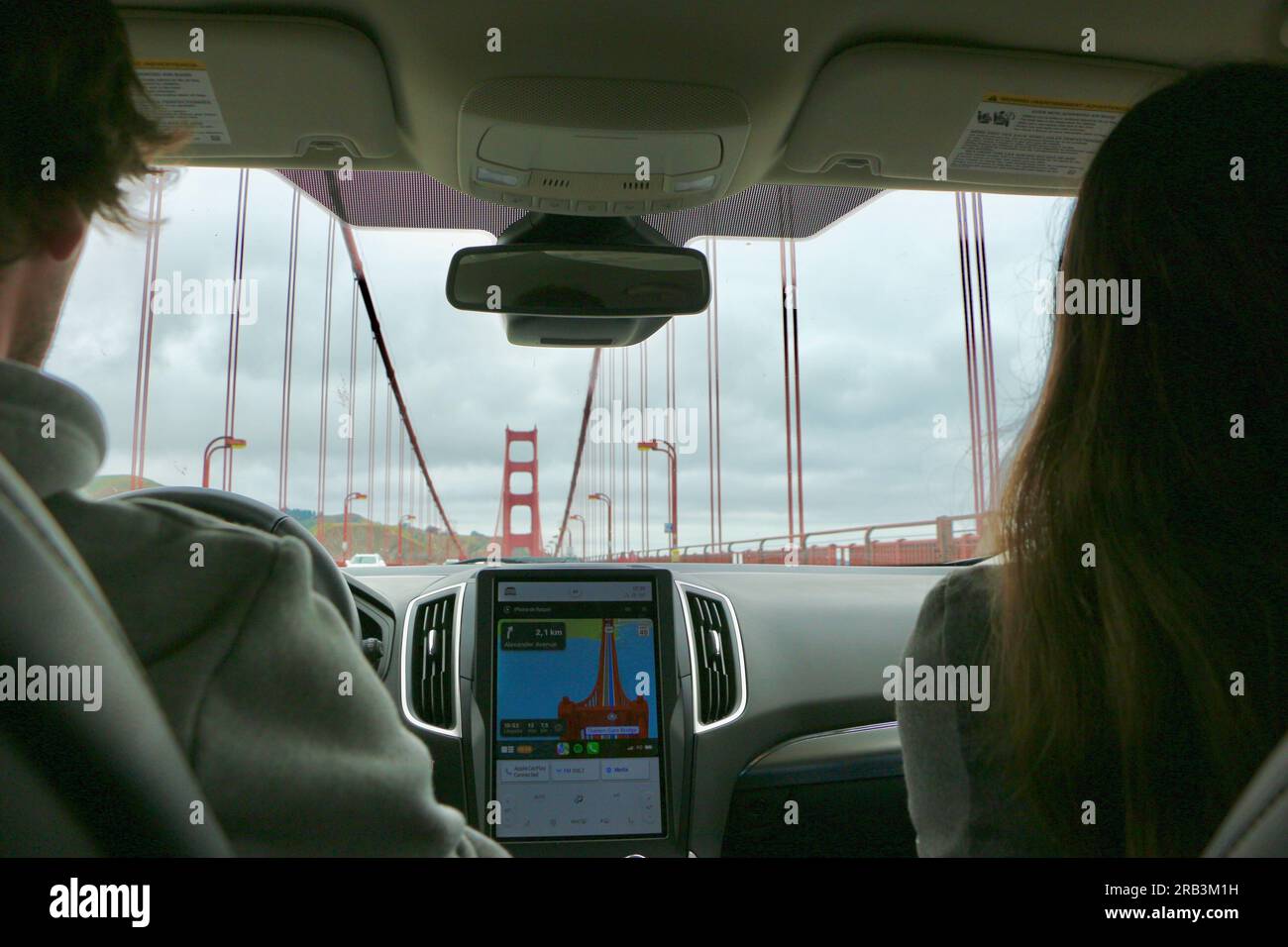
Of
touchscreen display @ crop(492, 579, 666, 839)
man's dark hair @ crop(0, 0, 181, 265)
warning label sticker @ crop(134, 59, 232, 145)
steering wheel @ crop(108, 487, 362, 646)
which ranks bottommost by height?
touchscreen display @ crop(492, 579, 666, 839)

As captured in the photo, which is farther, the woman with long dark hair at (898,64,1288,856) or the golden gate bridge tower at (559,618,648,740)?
the golden gate bridge tower at (559,618,648,740)

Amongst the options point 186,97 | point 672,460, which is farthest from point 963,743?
point 672,460

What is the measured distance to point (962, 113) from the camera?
1.73 m

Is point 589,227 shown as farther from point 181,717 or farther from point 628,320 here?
point 181,717

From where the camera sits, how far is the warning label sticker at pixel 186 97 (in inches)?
61.1

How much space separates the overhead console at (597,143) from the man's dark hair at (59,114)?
2.52ft

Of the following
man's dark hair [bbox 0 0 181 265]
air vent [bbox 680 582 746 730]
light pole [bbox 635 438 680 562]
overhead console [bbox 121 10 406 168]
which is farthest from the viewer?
light pole [bbox 635 438 680 562]

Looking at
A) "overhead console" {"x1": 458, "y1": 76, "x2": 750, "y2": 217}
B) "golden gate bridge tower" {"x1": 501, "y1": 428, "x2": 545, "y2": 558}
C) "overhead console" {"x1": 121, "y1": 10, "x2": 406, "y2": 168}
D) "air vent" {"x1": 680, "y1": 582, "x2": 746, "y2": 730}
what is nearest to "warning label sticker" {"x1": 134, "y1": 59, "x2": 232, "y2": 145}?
"overhead console" {"x1": 121, "y1": 10, "x2": 406, "y2": 168}

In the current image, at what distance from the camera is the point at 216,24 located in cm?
150

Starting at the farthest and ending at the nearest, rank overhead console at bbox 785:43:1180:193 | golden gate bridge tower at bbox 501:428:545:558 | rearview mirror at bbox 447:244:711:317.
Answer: golden gate bridge tower at bbox 501:428:545:558 < rearview mirror at bbox 447:244:711:317 < overhead console at bbox 785:43:1180:193

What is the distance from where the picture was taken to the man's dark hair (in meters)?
0.81

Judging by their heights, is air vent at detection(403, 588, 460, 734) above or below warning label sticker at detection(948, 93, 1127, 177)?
below

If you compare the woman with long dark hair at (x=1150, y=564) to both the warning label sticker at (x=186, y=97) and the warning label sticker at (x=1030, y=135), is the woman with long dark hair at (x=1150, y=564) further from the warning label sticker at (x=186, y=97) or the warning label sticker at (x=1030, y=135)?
the warning label sticker at (x=186, y=97)

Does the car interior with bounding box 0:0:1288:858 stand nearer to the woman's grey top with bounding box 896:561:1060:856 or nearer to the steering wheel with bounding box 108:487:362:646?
the steering wheel with bounding box 108:487:362:646
